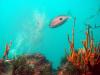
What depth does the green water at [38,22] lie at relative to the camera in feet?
49.6

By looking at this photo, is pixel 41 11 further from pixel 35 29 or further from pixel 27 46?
pixel 27 46

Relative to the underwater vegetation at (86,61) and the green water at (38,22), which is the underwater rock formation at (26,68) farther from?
the green water at (38,22)

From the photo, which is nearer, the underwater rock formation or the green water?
the underwater rock formation

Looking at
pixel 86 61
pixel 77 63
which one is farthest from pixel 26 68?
pixel 86 61

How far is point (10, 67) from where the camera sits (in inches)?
192

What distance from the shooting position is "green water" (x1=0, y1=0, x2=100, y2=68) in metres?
15.1

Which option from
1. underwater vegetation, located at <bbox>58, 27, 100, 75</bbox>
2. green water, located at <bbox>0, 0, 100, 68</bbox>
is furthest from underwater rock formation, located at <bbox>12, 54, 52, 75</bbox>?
green water, located at <bbox>0, 0, 100, 68</bbox>

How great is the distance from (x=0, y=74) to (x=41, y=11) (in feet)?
38.7

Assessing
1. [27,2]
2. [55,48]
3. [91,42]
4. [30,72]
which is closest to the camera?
[91,42]

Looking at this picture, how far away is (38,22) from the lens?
15.6 metres

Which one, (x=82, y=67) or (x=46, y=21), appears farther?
(x=46, y=21)

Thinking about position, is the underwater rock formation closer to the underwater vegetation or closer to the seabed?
the seabed

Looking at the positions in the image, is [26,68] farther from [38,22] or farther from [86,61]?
[38,22]

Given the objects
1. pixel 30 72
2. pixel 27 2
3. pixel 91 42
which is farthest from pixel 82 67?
pixel 27 2
